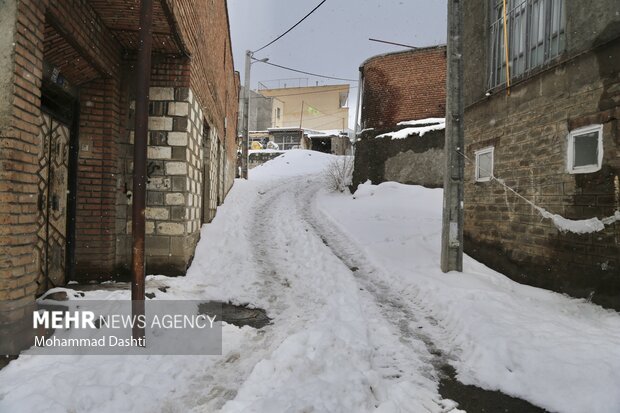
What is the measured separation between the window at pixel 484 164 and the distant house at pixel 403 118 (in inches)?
248

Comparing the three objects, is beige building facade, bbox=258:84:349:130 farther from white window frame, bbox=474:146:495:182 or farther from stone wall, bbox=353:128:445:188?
white window frame, bbox=474:146:495:182

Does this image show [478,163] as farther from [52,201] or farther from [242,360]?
[52,201]

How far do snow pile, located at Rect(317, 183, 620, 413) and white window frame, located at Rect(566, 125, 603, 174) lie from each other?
168 centimetres

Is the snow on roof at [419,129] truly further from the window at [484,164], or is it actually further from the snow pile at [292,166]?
the snow pile at [292,166]

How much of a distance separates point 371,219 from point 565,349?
753 centimetres

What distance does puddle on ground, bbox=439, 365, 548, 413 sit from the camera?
9.12ft

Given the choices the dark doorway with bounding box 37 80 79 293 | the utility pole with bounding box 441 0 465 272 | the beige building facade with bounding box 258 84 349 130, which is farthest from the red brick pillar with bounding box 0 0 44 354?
the beige building facade with bounding box 258 84 349 130

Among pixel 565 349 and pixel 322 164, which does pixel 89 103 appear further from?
pixel 322 164

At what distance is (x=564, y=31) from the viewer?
5098 millimetres

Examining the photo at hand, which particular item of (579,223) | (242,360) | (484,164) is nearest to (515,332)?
(579,223)

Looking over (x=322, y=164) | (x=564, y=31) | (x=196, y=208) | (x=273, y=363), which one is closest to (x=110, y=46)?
(x=196, y=208)

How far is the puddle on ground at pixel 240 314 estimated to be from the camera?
13.7ft

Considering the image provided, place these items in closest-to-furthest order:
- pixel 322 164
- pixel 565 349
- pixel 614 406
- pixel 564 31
→ pixel 614 406 → pixel 565 349 → pixel 564 31 → pixel 322 164

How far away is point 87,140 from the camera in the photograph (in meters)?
4.98
